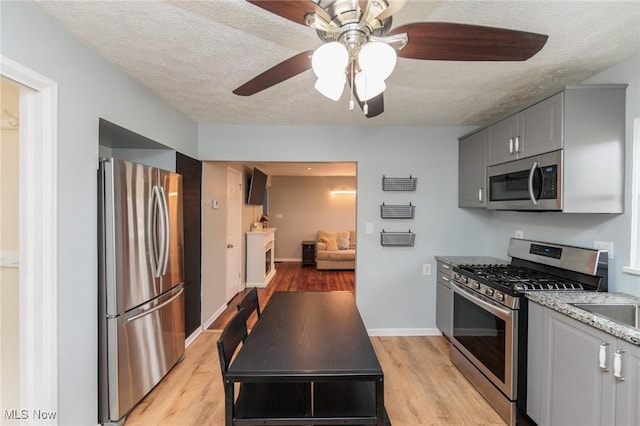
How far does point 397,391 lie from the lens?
2.41 metres

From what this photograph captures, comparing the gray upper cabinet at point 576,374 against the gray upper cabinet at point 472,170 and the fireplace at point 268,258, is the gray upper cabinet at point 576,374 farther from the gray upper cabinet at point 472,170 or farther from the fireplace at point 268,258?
the fireplace at point 268,258

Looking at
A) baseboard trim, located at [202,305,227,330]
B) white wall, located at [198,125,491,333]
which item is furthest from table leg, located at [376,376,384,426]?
baseboard trim, located at [202,305,227,330]

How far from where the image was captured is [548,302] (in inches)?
69.4

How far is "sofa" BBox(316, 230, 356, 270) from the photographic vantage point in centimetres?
706

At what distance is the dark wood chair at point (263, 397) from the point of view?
4.53 feet

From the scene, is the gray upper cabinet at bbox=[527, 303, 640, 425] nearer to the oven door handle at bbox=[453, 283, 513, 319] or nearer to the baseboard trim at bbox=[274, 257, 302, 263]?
the oven door handle at bbox=[453, 283, 513, 319]

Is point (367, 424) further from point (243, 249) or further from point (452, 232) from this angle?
point (243, 249)

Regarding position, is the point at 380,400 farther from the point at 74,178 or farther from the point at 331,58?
the point at 74,178

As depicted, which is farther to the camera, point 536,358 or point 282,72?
point 536,358

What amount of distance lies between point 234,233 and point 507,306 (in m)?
3.88

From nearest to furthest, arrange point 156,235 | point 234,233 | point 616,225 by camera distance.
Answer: point 616,225 → point 156,235 → point 234,233

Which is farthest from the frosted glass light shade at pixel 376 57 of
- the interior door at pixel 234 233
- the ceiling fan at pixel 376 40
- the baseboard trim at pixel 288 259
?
the baseboard trim at pixel 288 259

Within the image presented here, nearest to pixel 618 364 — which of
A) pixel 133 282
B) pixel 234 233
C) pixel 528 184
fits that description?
pixel 528 184

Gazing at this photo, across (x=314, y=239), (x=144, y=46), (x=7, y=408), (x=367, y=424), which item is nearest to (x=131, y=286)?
(x=7, y=408)
